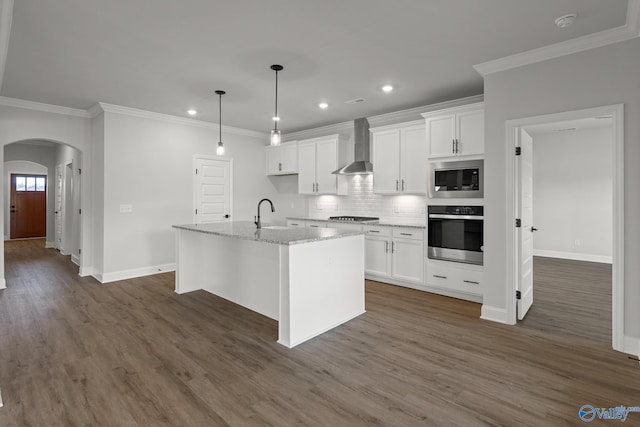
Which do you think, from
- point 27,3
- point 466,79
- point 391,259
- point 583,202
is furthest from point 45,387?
point 583,202

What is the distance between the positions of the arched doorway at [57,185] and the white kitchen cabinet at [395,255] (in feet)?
18.3

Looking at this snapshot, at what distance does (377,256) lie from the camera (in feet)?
17.3

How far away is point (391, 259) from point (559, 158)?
507cm

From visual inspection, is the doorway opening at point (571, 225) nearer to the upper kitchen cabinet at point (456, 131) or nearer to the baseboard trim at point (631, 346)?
the baseboard trim at point (631, 346)

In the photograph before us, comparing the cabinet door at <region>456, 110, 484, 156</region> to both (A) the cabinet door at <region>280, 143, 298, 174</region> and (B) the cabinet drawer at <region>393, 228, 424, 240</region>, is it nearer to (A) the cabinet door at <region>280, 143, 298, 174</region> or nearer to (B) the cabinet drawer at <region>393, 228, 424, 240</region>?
(B) the cabinet drawer at <region>393, 228, 424, 240</region>

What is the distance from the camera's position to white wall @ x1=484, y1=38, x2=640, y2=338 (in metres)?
2.87

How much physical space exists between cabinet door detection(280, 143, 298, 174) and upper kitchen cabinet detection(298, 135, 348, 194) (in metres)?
0.13

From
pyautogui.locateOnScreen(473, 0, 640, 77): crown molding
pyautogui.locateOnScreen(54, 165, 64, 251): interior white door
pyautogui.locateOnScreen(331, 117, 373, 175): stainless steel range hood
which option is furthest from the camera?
pyautogui.locateOnScreen(54, 165, 64, 251): interior white door

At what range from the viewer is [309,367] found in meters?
2.68

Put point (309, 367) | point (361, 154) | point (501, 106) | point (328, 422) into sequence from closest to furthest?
point (328, 422) → point (309, 367) → point (501, 106) → point (361, 154)

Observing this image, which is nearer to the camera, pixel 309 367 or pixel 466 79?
pixel 309 367

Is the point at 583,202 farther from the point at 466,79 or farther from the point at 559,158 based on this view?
the point at 466,79

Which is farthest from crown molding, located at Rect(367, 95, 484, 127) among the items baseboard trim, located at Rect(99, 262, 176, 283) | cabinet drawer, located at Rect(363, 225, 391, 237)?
baseboard trim, located at Rect(99, 262, 176, 283)

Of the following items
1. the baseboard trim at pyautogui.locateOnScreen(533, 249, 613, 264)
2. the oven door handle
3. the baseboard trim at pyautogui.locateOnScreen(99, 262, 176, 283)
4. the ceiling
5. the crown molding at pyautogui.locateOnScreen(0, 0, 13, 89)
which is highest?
the ceiling
